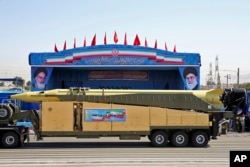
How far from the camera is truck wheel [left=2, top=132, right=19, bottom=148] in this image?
70.3 ft

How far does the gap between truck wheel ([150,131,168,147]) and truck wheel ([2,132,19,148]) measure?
7010 mm

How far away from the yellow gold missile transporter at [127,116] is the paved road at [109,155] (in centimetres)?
78

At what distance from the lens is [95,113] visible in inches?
870

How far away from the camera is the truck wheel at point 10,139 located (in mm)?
21422

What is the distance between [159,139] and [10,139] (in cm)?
769

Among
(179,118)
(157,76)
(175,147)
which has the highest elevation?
(157,76)

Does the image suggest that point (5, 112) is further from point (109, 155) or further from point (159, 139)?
point (159, 139)

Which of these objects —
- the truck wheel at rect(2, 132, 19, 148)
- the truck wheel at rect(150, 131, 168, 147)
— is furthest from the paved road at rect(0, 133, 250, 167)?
the truck wheel at rect(2, 132, 19, 148)

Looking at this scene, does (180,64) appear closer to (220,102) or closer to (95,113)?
(220,102)

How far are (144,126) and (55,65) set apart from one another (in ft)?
72.1

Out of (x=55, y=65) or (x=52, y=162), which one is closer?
(x=52, y=162)

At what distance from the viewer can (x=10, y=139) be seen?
21500 millimetres

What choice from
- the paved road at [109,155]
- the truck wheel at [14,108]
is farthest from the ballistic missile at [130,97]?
the paved road at [109,155]

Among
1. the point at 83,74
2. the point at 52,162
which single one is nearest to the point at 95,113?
the point at 52,162
